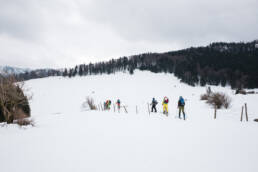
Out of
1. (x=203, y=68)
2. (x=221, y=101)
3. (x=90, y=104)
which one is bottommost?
(x=90, y=104)

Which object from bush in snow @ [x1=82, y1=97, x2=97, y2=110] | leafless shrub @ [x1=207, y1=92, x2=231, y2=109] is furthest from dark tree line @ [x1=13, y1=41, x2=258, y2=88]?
bush in snow @ [x1=82, y1=97, x2=97, y2=110]

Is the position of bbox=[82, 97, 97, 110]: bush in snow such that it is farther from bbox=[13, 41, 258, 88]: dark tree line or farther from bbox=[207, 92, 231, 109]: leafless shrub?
bbox=[13, 41, 258, 88]: dark tree line

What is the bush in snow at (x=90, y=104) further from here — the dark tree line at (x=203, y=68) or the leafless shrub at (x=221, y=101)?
the dark tree line at (x=203, y=68)

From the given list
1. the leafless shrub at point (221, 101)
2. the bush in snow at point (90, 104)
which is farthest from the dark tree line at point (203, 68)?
the bush in snow at point (90, 104)

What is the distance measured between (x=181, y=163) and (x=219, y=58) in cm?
11830

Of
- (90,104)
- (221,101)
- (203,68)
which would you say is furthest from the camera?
(203,68)

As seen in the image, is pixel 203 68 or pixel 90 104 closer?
pixel 90 104

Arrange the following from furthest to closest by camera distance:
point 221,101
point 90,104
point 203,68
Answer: point 203,68, point 90,104, point 221,101

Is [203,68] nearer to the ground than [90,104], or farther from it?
farther from it

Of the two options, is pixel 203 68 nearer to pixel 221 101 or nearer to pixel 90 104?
pixel 221 101

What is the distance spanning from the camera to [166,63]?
319 ft

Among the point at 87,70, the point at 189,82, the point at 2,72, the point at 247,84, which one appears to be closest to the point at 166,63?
the point at 189,82

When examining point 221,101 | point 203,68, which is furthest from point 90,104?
point 203,68

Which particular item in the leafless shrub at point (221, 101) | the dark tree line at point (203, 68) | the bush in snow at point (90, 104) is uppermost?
the dark tree line at point (203, 68)
